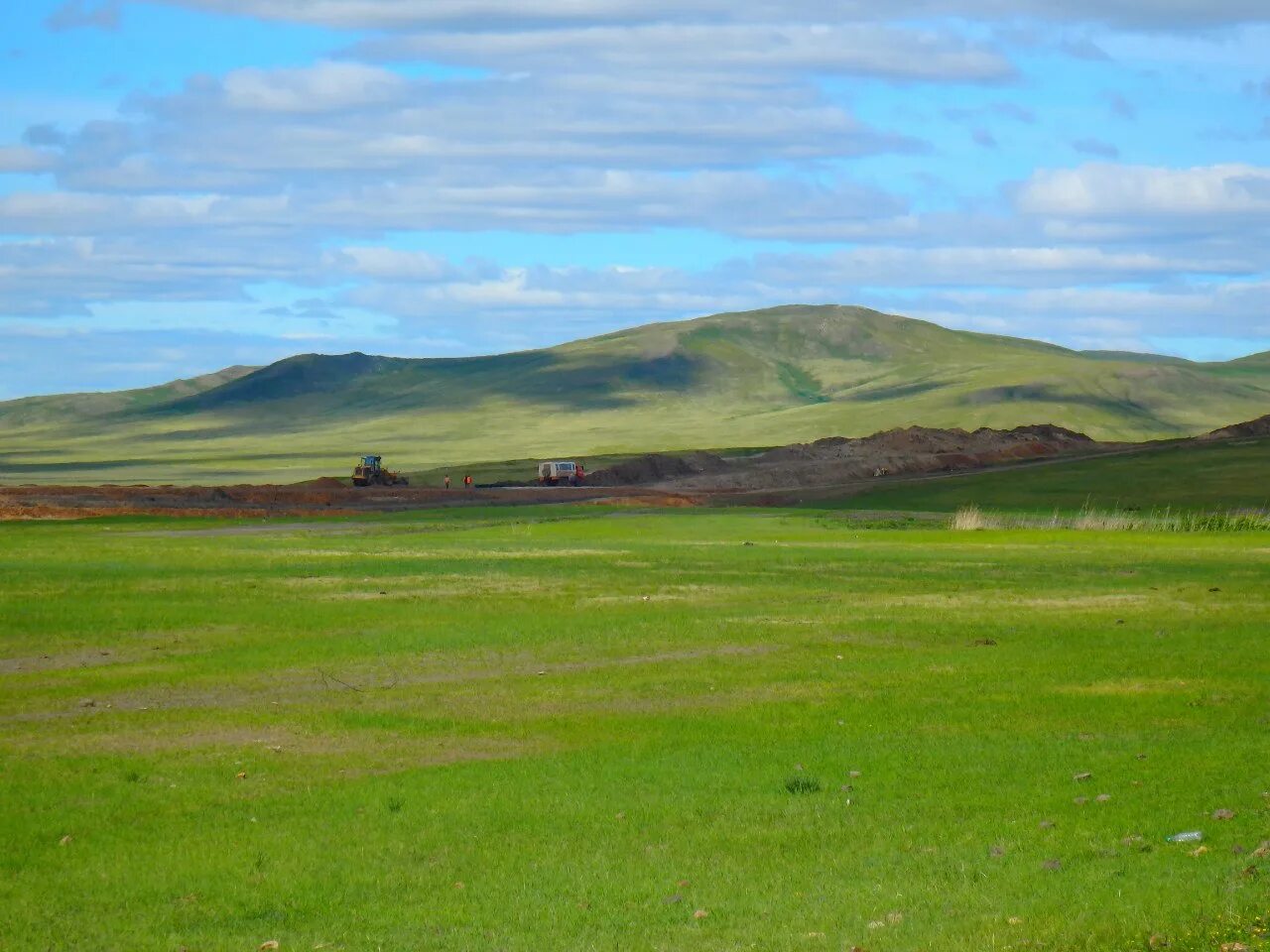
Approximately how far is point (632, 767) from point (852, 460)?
91078 mm

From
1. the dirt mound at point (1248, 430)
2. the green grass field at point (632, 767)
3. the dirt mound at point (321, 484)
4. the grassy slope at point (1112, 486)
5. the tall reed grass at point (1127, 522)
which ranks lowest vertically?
the green grass field at point (632, 767)

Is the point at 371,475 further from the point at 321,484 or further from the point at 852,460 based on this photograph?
the point at 852,460

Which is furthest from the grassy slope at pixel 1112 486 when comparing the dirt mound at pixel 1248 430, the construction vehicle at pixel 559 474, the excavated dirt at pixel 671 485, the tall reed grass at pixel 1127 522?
the construction vehicle at pixel 559 474

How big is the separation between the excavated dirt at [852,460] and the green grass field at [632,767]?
212 ft

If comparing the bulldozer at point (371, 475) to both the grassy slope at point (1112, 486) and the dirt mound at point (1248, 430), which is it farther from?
the dirt mound at point (1248, 430)

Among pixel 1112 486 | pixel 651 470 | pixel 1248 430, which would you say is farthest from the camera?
pixel 651 470

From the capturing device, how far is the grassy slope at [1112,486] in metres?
77.6

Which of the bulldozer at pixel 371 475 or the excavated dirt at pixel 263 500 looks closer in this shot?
the excavated dirt at pixel 263 500

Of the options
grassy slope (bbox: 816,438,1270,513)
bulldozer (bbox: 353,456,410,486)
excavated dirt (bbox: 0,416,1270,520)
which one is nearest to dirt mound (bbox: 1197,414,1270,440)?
excavated dirt (bbox: 0,416,1270,520)

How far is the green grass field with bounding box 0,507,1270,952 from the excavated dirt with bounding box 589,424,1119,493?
64495mm

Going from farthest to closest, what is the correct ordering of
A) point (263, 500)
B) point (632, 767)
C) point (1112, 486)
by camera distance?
point (263, 500) < point (1112, 486) < point (632, 767)

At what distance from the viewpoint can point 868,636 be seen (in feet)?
89.9

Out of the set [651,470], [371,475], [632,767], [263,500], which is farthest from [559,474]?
[632,767]

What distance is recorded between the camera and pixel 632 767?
16547mm
